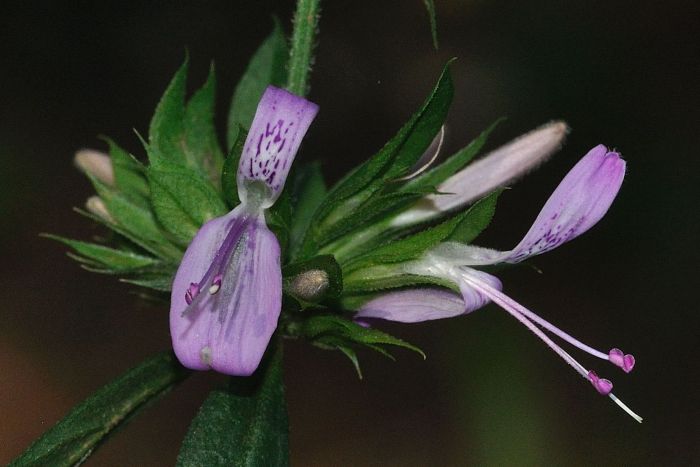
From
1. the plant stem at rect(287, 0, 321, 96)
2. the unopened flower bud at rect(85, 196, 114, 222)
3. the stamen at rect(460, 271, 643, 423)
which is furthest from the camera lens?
the unopened flower bud at rect(85, 196, 114, 222)

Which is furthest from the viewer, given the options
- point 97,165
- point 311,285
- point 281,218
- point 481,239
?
point 481,239

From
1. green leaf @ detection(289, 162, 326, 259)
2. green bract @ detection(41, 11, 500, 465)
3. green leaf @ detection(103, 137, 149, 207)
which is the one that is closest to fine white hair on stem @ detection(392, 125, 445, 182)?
green bract @ detection(41, 11, 500, 465)

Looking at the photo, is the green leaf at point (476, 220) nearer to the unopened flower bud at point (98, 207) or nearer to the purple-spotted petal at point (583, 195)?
the purple-spotted petal at point (583, 195)

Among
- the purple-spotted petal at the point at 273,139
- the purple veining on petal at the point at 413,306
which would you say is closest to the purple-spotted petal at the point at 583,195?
the purple veining on petal at the point at 413,306

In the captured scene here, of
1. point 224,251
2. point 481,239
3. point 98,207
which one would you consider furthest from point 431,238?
point 481,239

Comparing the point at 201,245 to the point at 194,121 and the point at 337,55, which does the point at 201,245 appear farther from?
the point at 337,55

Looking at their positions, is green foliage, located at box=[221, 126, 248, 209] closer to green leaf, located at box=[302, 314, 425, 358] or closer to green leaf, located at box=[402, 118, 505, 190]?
green leaf, located at box=[302, 314, 425, 358]

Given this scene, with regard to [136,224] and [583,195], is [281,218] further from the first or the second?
[583,195]
